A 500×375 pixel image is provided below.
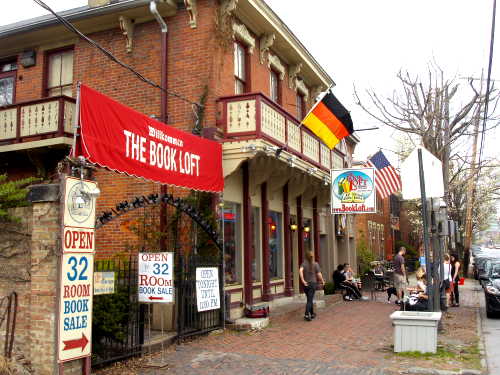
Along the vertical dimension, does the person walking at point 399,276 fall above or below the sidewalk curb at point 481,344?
above

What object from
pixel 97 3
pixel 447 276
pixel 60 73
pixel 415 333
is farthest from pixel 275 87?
pixel 415 333

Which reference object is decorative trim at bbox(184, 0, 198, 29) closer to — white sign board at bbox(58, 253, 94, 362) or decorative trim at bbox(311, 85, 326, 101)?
white sign board at bbox(58, 253, 94, 362)

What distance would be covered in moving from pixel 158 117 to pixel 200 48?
2.01 meters

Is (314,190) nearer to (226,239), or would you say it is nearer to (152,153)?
(226,239)

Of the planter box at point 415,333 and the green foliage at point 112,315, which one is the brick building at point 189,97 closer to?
the green foliage at point 112,315

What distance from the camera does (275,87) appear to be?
16906 millimetres

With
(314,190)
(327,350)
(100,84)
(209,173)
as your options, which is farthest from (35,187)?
(314,190)

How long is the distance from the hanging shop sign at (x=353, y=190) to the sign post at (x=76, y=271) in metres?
10.2

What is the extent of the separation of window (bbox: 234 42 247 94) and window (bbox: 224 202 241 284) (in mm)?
3240

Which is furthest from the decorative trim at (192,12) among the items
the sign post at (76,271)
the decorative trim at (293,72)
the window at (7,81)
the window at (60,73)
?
the sign post at (76,271)

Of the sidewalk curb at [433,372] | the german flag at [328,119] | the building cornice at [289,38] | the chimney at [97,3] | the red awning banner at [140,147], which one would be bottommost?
the sidewalk curb at [433,372]

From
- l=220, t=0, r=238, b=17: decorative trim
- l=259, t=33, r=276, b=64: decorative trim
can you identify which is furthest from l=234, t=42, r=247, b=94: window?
l=220, t=0, r=238, b=17: decorative trim

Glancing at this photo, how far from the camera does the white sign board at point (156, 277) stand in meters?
8.46

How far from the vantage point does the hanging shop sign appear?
15.8 metres
